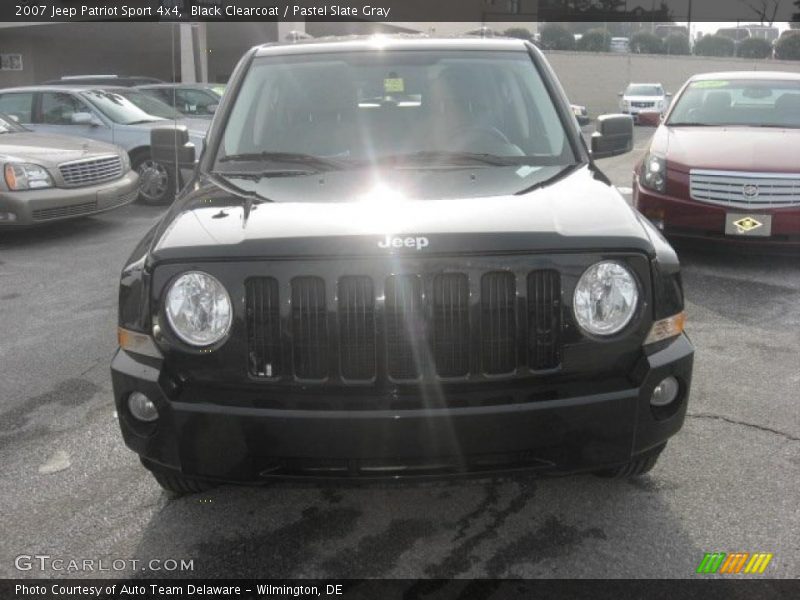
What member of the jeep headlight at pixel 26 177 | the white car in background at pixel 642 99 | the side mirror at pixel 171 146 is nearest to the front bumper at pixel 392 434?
the side mirror at pixel 171 146

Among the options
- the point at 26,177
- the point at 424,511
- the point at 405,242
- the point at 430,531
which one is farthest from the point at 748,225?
the point at 26,177

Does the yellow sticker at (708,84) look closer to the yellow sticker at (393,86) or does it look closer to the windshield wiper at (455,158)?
the yellow sticker at (393,86)

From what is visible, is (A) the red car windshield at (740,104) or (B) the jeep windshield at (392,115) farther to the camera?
(A) the red car windshield at (740,104)

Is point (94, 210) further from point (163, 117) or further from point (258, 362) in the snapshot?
point (258, 362)

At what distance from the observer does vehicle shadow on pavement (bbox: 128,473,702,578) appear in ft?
8.98

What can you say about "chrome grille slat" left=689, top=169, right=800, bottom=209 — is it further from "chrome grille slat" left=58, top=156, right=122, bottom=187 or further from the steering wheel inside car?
"chrome grille slat" left=58, top=156, right=122, bottom=187

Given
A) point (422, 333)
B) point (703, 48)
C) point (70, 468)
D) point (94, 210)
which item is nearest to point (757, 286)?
point (422, 333)

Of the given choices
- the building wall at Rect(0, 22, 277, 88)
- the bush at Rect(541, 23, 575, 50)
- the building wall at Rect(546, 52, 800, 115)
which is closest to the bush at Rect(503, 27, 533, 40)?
the building wall at Rect(0, 22, 277, 88)

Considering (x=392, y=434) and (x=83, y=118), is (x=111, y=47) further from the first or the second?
(x=392, y=434)

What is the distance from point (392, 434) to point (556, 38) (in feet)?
162

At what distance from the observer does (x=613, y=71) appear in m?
47.1

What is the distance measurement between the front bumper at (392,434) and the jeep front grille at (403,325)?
4.7 inches

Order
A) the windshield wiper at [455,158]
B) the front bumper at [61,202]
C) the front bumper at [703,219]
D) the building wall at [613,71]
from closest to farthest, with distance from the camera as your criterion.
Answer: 1. the windshield wiper at [455,158]
2. the front bumper at [703,219]
3. the front bumper at [61,202]
4. the building wall at [613,71]

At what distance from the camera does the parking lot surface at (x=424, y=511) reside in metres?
2.78
